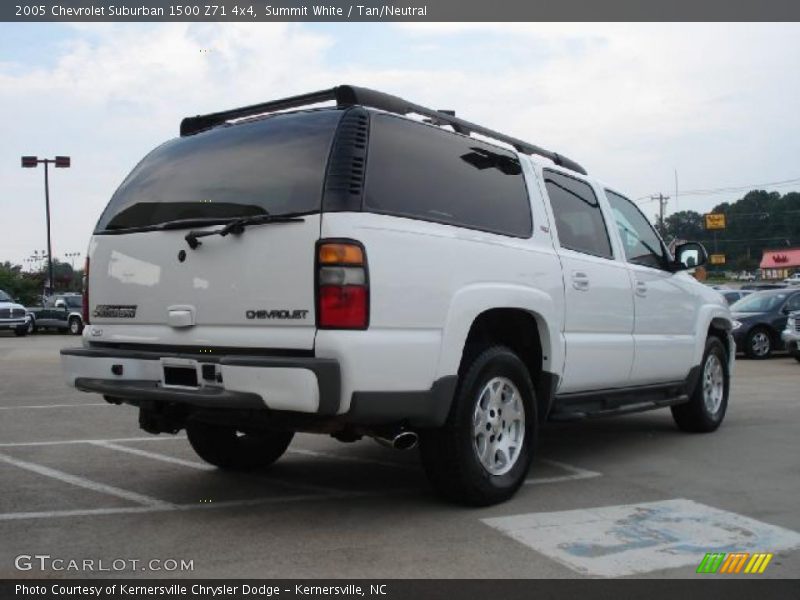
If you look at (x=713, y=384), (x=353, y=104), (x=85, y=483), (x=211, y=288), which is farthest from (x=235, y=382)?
(x=713, y=384)

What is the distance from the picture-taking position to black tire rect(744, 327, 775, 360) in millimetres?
17281

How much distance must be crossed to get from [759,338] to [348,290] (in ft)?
51.0

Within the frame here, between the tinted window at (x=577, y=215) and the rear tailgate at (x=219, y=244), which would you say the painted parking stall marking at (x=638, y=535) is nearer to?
the rear tailgate at (x=219, y=244)

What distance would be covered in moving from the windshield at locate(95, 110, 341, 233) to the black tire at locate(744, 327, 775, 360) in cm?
1510

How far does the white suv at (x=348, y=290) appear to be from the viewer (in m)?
3.88

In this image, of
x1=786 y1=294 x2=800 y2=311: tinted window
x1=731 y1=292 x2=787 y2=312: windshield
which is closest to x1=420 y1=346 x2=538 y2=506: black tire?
x1=731 y1=292 x2=787 y2=312: windshield

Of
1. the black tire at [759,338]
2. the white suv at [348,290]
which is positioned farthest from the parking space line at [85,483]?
the black tire at [759,338]

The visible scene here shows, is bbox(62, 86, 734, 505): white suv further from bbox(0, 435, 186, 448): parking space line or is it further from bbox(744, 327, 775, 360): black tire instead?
bbox(744, 327, 775, 360): black tire

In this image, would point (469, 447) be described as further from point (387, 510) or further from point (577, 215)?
point (577, 215)

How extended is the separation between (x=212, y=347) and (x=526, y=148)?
2635 mm

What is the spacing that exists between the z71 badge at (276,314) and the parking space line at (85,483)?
57.1 inches

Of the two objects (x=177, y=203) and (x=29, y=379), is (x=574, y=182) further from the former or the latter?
(x=29, y=379)

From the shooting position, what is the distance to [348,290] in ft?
12.5
